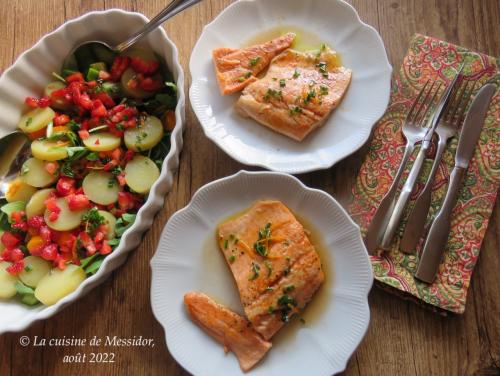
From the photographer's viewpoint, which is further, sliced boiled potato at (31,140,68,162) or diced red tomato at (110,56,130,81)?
diced red tomato at (110,56,130,81)

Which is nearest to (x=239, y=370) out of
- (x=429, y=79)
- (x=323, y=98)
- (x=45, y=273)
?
(x=45, y=273)

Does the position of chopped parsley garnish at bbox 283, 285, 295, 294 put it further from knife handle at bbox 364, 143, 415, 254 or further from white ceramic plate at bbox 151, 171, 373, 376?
knife handle at bbox 364, 143, 415, 254

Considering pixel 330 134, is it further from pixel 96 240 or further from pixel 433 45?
pixel 96 240

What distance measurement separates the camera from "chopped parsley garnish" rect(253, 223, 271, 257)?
180 centimetres

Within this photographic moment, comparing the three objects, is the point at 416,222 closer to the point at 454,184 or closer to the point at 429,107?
the point at 454,184

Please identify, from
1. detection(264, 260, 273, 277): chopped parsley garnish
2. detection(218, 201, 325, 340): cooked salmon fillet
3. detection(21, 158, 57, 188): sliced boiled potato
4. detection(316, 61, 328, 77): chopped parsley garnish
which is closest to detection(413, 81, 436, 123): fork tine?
detection(316, 61, 328, 77): chopped parsley garnish

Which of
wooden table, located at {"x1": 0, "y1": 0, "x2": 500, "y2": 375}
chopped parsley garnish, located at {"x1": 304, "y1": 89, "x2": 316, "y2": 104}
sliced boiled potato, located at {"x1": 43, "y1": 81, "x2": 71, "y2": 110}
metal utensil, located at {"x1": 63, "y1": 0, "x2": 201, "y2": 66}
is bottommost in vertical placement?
wooden table, located at {"x1": 0, "y1": 0, "x2": 500, "y2": 375}

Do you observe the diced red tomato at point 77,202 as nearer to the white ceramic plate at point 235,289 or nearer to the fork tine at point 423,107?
the white ceramic plate at point 235,289

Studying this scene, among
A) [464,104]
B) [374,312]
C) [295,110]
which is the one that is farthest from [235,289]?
[464,104]

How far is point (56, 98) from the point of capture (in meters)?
1.95

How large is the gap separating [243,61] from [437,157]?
91cm

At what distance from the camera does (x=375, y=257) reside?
6.09ft

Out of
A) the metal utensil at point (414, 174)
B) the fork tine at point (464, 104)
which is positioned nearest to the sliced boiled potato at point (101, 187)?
the metal utensil at point (414, 174)

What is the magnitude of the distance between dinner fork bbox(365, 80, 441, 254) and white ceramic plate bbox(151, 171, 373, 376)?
0.47 ft
